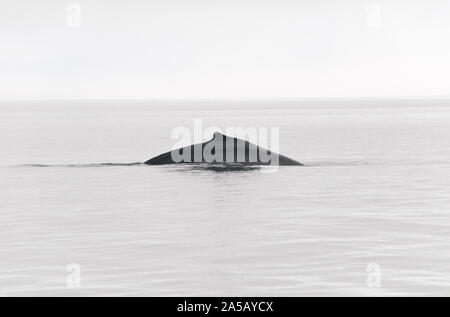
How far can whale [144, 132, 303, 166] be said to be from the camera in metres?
40.0

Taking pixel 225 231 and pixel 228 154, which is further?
pixel 228 154

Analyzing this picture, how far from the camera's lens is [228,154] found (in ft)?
131

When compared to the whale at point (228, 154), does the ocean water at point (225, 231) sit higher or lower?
lower

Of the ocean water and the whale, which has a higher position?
the whale

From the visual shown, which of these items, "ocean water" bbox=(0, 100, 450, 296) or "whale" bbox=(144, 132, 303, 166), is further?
"whale" bbox=(144, 132, 303, 166)

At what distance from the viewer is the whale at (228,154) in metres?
40.0

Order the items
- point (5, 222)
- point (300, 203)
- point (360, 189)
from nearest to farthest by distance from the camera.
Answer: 1. point (5, 222)
2. point (300, 203)
3. point (360, 189)

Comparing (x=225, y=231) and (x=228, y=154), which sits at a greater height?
(x=228, y=154)

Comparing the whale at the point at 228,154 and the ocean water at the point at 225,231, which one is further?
the whale at the point at 228,154
